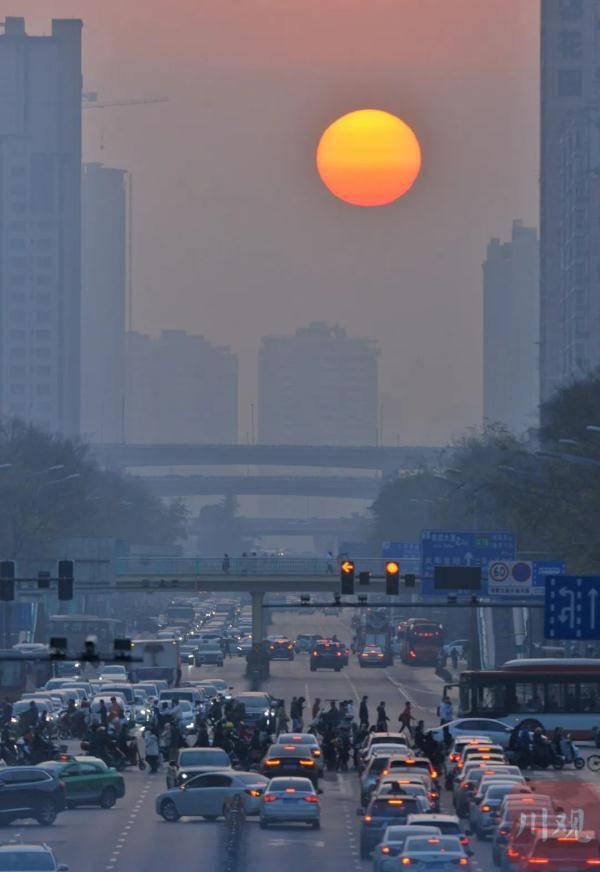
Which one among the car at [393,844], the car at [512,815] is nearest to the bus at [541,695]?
the car at [512,815]

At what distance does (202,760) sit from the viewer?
5800cm

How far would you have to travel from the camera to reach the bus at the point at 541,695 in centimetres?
8044

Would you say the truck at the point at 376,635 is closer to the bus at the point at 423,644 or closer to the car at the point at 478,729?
the bus at the point at 423,644

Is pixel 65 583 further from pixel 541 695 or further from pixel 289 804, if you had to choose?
pixel 541 695

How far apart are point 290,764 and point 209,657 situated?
247 ft

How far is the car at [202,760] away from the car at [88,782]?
5.74 ft

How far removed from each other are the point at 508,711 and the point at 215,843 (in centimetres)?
3458

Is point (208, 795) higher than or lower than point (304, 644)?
lower

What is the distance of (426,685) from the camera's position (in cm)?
11412

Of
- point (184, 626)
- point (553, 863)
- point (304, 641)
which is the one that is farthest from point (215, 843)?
point (184, 626)

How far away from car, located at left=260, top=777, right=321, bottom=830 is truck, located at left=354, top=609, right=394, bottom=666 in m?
82.6

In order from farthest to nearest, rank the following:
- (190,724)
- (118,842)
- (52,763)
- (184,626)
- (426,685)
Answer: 1. (184,626)
2. (426,685)
3. (190,724)
4. (52,763)
5. (118,842)

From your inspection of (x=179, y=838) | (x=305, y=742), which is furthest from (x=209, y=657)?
(x=179, y=838)

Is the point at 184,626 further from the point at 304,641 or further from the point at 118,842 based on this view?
the point at 118,842
